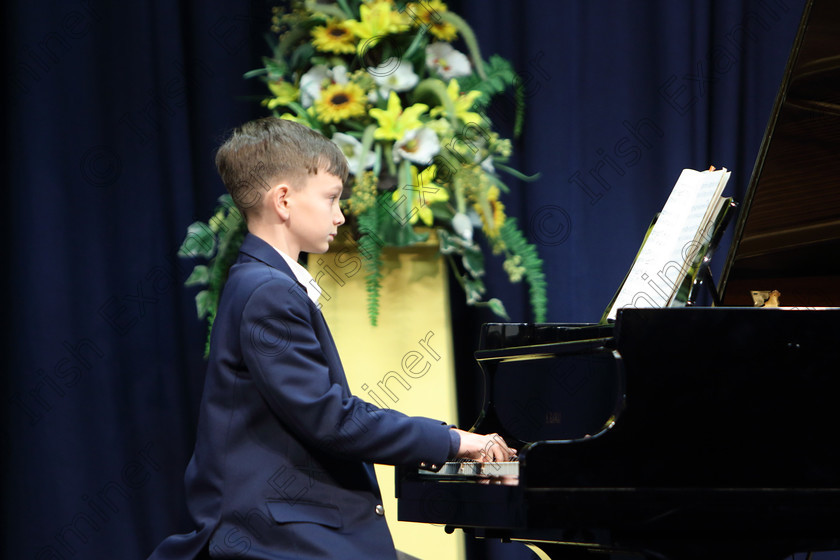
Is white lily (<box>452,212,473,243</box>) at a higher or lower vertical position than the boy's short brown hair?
lower

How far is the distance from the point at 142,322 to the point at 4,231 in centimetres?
53

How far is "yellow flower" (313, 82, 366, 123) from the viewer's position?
2.26 meters

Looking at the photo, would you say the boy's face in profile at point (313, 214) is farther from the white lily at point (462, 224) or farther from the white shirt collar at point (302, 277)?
the white lily at point (462, 224)

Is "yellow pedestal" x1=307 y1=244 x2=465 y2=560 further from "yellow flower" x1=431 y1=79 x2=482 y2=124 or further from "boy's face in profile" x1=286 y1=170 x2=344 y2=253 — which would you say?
"boy's face in profile" x1=286 y1=170 x2=344 y2=253

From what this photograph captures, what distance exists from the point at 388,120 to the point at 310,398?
3.17ft

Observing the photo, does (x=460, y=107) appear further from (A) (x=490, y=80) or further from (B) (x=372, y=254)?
(B) (x=372, y=254)

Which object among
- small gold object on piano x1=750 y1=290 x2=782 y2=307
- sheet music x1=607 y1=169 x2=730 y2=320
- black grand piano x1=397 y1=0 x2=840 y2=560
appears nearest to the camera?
black grand piano x1=397 y1=0 x2=840 y2=560

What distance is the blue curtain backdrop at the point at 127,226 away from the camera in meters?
2.79

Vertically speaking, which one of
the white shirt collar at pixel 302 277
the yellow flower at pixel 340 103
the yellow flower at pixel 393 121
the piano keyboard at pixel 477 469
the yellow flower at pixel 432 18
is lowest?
the piano keyboard at pixel 477 469

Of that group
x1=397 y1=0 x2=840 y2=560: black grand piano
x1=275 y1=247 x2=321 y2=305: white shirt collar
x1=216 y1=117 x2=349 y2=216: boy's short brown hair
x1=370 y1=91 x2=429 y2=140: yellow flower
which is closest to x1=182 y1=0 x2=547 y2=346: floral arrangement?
x1=370 y1=91 x2=429 y2=140: yellow flower

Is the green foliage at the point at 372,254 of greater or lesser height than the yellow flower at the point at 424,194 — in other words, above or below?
below

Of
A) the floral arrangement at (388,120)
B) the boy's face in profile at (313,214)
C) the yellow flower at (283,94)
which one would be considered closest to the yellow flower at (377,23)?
the floral arrangement at (388,120)

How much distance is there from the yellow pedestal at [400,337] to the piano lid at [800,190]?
2.71 ft

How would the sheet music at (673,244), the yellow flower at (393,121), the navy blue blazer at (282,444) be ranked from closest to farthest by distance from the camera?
the navy blue blazer at (282,444) → the sheet music at (673,244) → the yellow flower at (393,121)
